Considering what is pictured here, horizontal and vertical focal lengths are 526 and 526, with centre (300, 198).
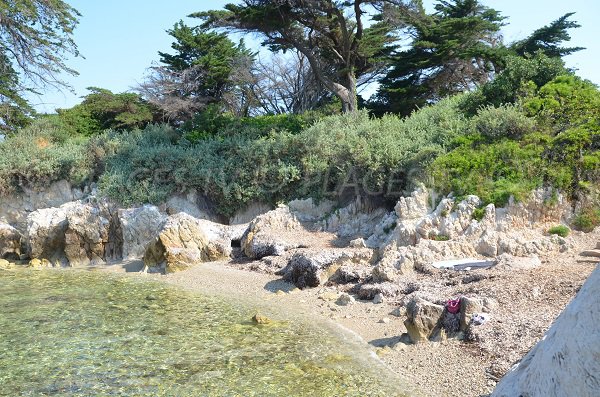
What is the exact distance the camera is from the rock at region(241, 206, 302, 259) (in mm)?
14062

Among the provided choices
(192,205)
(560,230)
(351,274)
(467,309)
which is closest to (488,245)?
(560,230)

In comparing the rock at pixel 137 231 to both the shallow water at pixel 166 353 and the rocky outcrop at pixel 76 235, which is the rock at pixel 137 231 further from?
the shallow water at pixel 166 353

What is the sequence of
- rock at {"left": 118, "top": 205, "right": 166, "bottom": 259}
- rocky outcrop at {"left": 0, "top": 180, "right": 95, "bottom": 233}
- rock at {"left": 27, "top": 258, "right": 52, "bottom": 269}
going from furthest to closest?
rocky outcrop at {"left": 0, "top": 180, "right": 95, "bottom": 233} → rock at {"left": 118, "top": 205, "right": 166, "bottom": 259} → rock at {"left": 27, "top": 258, "right": 52, "bottom": 269}

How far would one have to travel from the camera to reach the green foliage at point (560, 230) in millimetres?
11031

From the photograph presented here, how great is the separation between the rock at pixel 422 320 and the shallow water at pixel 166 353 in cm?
82

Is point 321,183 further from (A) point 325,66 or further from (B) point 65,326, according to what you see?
(A) point 325,66

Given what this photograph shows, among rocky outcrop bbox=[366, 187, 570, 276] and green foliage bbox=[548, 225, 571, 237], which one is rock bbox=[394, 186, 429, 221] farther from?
green foliage bbox=[548, 225, 571, 237]

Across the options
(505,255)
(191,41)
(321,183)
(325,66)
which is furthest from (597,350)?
(191,41)

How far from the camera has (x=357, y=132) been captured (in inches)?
656

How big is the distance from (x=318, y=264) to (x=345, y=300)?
5.37 ft

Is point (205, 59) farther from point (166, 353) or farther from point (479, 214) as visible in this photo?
point (166, 353)

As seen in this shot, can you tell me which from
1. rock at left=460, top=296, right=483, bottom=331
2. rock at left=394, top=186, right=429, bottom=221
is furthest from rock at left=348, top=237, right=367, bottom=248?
rock at left=460, top=296, right=483, bottom=331

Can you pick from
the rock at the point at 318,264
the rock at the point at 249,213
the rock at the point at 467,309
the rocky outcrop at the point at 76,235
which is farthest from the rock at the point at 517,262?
the rocky outcrop at the point at 76,235

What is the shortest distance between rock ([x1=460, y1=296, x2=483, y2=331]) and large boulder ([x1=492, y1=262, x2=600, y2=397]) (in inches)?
154
